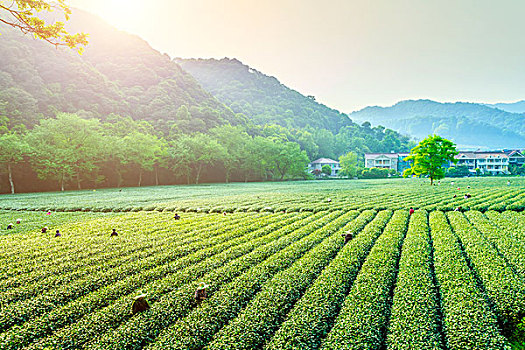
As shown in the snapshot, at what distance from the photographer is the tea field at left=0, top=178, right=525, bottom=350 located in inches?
156

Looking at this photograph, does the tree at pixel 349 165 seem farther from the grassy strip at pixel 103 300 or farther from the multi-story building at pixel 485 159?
the grassy strip at pixel 103 300

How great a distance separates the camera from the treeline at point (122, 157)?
119ft

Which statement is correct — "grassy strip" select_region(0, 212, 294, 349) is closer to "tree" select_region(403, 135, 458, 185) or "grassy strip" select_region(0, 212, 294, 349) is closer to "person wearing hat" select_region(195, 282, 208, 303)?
"person wearing hat" select_region(195, 282, 208, 303)

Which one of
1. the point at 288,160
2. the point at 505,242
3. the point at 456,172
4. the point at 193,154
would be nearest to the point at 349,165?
the point at 288,160

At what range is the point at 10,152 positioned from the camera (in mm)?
32938

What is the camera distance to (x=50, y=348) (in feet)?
12.2

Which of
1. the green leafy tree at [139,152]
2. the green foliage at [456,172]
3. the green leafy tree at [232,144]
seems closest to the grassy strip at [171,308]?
the green leafy tree at [139,152]

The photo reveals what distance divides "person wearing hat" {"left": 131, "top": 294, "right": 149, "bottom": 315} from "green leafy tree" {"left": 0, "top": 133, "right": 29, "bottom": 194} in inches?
1522

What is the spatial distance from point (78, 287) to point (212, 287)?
2525mm

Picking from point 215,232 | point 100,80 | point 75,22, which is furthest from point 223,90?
point 215,232

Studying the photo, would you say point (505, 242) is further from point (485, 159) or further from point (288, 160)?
point (485, 159)

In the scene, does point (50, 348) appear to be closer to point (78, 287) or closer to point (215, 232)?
point (78, 287)

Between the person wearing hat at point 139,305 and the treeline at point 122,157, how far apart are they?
3873cm

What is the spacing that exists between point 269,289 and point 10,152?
132ft
